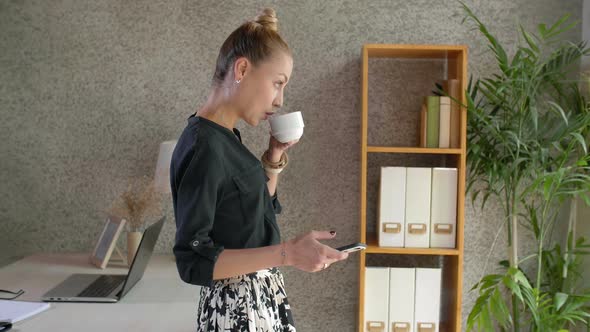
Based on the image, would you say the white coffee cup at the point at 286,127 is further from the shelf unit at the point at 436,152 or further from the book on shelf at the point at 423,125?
the book on shelf at the point at 423,125

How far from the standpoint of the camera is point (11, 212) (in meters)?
2.80

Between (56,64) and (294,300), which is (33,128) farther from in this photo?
(294,300)

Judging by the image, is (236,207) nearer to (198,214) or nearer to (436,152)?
(198,214)

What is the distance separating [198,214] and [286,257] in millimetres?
201

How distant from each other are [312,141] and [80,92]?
1.14m

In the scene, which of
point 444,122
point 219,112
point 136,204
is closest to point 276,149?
point 219,112

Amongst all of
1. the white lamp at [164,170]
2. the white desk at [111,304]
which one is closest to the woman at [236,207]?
the white desk at [111,304]

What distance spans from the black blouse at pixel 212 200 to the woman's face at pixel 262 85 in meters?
0.08

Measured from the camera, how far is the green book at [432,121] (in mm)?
2514

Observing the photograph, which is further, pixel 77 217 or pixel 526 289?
pixel 77 217

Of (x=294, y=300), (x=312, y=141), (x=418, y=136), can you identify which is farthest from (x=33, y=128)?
(x=418, y=136)

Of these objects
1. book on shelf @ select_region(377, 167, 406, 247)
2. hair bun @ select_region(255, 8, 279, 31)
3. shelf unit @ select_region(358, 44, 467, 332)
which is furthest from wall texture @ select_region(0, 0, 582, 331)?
hair bun @ select_region(255, 8, 279, 31)

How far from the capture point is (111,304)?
1896mm

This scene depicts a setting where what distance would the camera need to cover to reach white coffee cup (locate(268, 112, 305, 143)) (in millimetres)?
Answer: 1565
